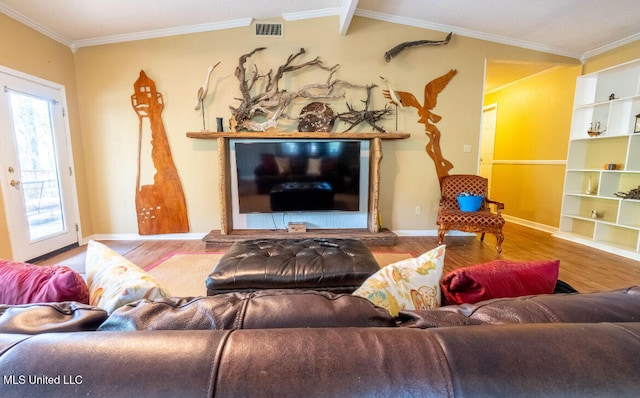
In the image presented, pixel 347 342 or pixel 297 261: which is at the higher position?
pixel 347 342

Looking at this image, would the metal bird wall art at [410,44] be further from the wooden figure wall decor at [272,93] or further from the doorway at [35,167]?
the doorway at [35,167]

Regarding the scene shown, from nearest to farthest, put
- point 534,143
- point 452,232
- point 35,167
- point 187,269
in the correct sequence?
point 187,269, point 35,167, point 452,232, point 534,143

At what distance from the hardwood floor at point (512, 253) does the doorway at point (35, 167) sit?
12.0 inches

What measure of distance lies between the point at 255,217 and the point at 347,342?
3407 millimetres

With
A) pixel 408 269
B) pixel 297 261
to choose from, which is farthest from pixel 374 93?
pixel 408 269

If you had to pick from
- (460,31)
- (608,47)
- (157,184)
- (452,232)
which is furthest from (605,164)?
(157,184)

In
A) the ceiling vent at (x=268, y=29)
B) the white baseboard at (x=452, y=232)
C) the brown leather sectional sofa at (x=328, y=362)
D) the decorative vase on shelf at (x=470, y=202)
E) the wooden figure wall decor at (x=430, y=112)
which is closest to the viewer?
the brown leather sectional sofa at (x=328, y=362)

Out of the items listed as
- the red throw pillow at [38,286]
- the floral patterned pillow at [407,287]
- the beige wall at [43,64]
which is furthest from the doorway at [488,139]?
the beige wall at [43,64]

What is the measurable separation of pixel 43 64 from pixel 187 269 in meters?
2.84

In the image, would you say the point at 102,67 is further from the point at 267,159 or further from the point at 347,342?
the point at 347,342

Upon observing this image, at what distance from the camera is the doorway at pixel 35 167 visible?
2699mm

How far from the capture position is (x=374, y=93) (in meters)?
3.56

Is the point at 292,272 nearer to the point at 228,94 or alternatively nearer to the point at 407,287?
the point at 407,287

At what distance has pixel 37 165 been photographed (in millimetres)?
3006
